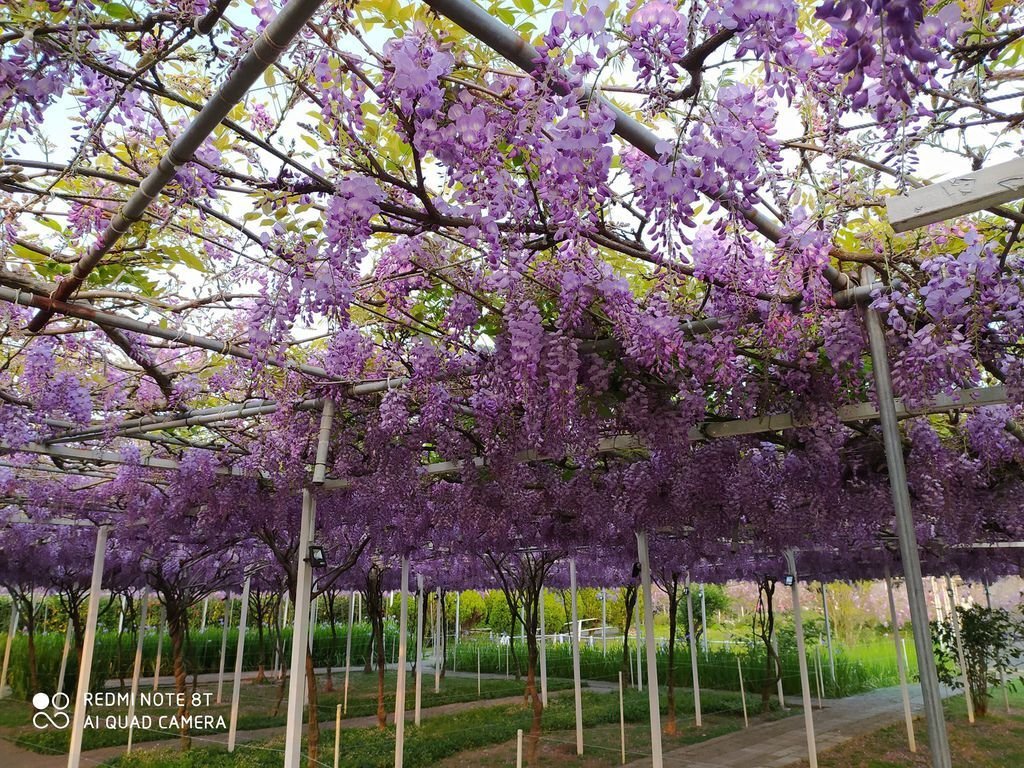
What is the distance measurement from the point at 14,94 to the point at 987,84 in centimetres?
261

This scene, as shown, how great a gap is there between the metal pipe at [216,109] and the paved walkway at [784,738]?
24.0ft

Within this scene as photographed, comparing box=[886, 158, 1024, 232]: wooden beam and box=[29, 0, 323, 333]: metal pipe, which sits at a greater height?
box=[29, 0, 323, 333]: metal pipe

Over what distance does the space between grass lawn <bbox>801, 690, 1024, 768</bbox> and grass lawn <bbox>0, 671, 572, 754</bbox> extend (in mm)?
6615

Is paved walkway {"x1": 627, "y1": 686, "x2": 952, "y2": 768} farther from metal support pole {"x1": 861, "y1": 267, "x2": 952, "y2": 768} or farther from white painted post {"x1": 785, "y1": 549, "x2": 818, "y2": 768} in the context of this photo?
metal support pole {"x1": 861, "y1": 267, "x2": 952, "y2": 768}

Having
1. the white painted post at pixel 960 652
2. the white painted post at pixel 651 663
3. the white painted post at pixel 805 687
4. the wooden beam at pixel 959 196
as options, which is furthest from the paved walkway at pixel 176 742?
the wooden beam at pixel 959 196

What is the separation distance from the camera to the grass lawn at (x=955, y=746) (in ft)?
25.0

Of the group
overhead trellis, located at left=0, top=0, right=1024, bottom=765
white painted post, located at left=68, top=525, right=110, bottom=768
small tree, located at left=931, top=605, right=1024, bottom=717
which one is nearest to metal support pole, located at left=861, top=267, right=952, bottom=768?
overhead trellis, located at left=0, top=0, right=1024, bottom=765

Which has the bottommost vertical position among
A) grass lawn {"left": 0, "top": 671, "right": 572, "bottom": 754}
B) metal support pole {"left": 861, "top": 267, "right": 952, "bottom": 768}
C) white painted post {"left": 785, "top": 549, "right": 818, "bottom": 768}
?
grass lawn {"left": 0, "top": 671, "right": 572, "bottom": 754}

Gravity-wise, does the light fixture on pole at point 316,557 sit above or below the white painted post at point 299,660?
above

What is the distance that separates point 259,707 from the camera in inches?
468

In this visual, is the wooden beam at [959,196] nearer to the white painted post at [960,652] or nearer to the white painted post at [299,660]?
the white painted post at [299,660]

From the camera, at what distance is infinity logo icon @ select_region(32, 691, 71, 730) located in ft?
31.9

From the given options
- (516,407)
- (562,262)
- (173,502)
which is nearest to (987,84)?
(562,262)

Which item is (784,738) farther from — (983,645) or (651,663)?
(651,663)
